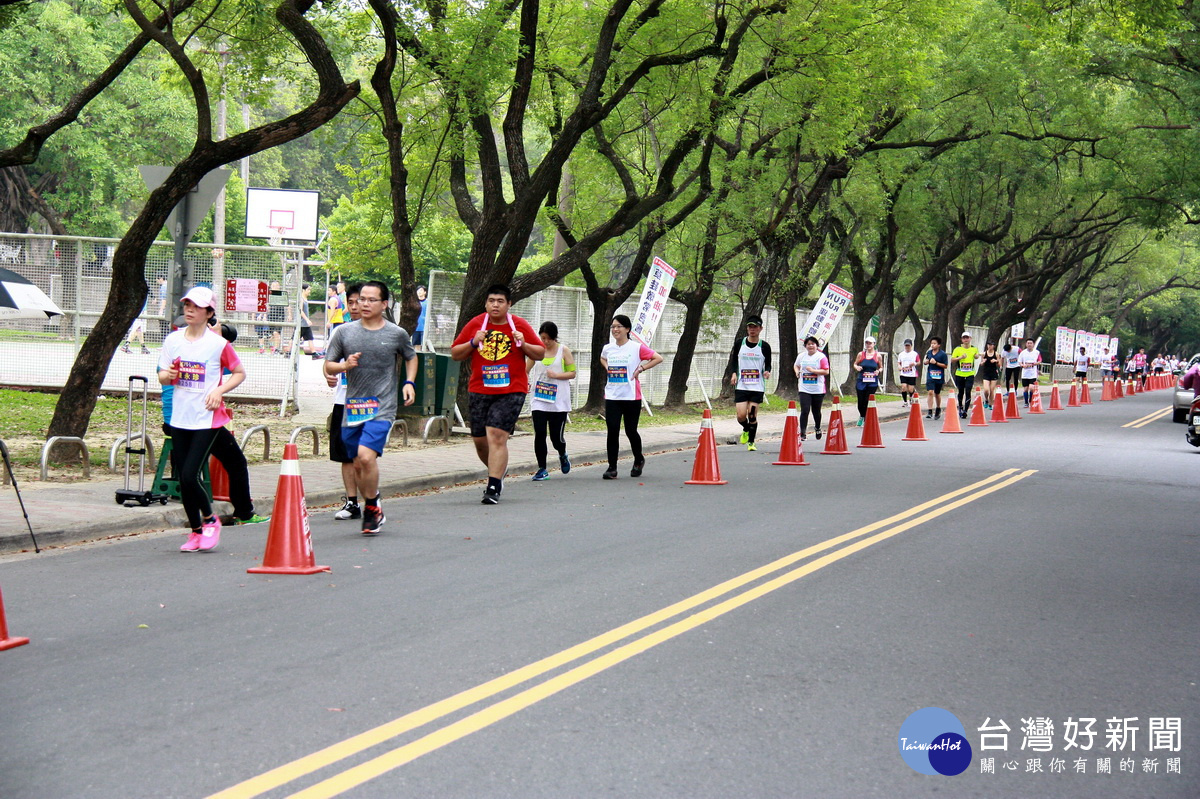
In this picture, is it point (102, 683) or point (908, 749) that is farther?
point (102, 683)


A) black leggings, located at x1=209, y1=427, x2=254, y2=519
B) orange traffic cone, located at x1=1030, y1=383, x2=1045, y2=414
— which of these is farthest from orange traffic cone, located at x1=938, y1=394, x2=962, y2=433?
A: black leggings, located at x1=209, y1=427, x2=254, y2=519

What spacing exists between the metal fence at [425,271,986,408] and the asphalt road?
1129 cm

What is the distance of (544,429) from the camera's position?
1458 cm

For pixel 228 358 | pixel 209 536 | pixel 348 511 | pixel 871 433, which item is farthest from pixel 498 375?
pixel 871 433

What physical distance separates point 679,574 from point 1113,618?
255 centimetres

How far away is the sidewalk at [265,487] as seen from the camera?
31.0ft

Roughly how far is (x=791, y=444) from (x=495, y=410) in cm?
619

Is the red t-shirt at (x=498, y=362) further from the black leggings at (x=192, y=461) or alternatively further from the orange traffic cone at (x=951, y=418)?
→ the orange traffic cone at (x=951, y=418)

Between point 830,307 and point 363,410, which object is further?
point 830,307

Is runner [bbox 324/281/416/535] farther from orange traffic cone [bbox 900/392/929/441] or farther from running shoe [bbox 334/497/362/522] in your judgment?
orange traffic cone [bbox 900/392/929/441]

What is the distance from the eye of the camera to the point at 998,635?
6582 mm

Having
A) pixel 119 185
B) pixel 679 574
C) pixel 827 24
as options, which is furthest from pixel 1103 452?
pixel 119 185

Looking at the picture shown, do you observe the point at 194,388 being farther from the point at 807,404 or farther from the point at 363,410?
the point at 807,404

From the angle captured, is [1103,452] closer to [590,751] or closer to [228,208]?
[590,751]
